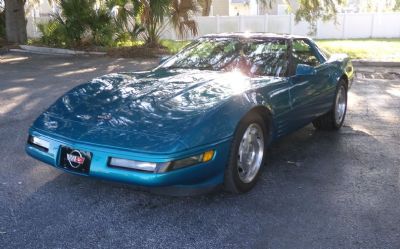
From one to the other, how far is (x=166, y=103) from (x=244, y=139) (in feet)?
2.43

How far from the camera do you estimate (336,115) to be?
5.95 m

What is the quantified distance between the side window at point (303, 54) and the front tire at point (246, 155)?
1199mm

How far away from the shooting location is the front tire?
3.68 meters

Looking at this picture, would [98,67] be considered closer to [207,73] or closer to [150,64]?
[150,64]

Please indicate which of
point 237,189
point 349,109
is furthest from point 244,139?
point 349,109

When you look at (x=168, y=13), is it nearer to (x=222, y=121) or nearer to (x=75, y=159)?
(x=222, y=121)

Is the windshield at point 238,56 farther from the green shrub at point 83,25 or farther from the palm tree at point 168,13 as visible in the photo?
the green shrub at point 83,25

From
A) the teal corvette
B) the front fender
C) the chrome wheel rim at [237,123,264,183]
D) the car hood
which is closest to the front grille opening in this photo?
the teal corvette

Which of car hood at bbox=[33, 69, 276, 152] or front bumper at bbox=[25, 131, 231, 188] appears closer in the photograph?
front bumper at bbox=[25, 131, 231, 188]

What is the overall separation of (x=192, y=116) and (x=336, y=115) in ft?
10.1

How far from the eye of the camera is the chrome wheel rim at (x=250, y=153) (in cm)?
388

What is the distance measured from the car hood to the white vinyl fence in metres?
18.9

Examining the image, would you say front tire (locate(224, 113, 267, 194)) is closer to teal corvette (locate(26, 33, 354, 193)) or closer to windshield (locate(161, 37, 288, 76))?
teal corvette (locate(26, 33, 354, 193))

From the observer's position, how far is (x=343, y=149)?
5.25m
